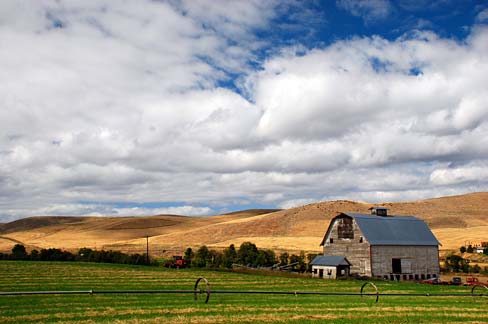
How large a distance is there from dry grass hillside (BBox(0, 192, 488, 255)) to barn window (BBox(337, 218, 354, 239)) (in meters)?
33.0

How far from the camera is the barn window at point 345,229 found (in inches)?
2292

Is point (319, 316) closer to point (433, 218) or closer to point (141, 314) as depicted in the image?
point (141, 314)

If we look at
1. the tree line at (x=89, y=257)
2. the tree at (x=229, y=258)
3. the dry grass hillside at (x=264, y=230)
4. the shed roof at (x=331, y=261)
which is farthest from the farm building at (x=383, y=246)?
the dry grass hillside at (x=264, y=230)

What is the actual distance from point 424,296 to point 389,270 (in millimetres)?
22802

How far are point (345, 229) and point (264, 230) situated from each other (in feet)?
265

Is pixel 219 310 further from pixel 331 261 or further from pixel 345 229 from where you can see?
pixel 345 229

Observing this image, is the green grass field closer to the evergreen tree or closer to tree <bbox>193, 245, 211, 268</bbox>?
tree <bbox>193, 245, 211, 268</bbox>

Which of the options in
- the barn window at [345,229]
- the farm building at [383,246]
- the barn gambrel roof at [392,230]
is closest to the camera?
the farm building at [383,246]

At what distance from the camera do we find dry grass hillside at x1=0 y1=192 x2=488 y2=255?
111 m

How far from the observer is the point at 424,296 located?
34.3 m

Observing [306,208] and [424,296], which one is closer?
[424,296]

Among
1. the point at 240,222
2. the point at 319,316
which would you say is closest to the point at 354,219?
the point at 319,316

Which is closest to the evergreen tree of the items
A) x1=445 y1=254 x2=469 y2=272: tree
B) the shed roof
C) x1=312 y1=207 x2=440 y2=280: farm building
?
x1=312 y1=207 x2=440 y2=280: farm building

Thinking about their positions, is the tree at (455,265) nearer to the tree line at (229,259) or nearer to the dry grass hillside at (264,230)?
the tree line at (229,259)
